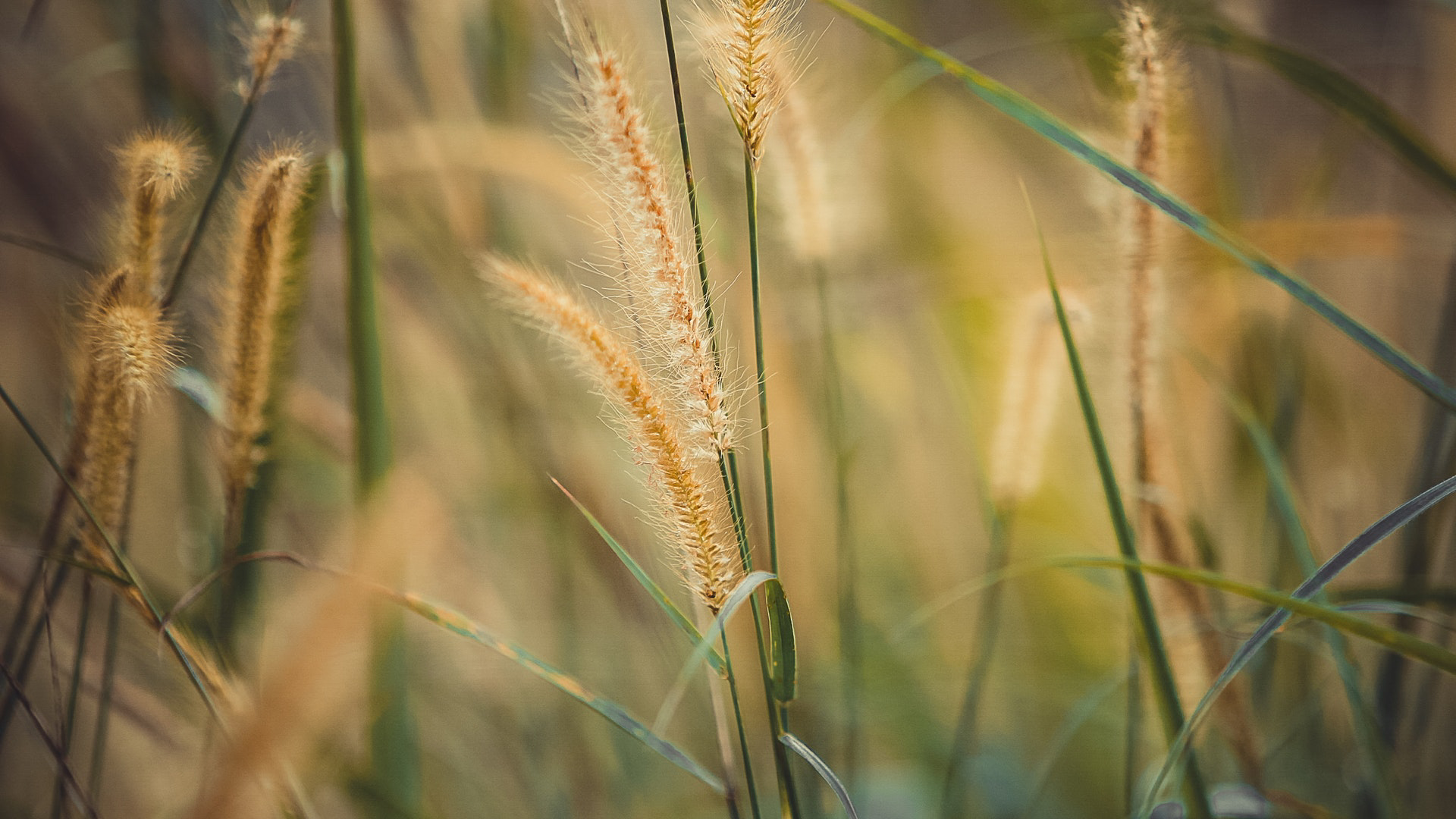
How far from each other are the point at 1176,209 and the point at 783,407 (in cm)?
38

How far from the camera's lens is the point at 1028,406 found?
0.43 metres

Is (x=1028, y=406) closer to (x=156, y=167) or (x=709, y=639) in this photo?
(x=709, y=639)

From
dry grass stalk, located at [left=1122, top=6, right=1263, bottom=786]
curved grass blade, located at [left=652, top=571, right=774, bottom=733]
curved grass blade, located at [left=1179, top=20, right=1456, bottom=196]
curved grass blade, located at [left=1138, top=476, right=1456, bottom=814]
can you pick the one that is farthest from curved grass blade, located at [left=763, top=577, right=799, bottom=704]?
curved grass blade, located at [left=1179, top=20, right=1456, bottom=196]

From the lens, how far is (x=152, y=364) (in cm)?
29

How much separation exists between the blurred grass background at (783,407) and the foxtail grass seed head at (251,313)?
0.09 m

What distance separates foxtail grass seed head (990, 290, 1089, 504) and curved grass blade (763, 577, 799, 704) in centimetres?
24

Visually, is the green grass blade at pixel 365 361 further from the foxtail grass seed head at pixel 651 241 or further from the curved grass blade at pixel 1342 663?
the curved grass blade at pixel 1342 663

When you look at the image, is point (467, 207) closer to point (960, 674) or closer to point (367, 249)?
point (367, 249)

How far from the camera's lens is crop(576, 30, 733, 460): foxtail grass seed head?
0.24 metres

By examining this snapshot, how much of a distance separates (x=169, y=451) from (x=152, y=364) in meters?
0.56

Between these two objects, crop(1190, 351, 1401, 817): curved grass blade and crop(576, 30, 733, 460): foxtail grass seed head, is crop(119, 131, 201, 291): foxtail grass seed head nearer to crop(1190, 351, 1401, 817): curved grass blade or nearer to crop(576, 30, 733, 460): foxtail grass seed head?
crop(576, 30, 733, 460): foxtail grass seed head

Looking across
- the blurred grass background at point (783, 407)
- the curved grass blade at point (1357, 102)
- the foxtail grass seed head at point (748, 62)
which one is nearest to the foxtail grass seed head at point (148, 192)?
the blurred grass background at point (783, 407)

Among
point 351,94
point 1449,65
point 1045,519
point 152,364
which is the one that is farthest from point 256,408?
point 1449,65

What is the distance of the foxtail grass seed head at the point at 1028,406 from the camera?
1.36 ft
